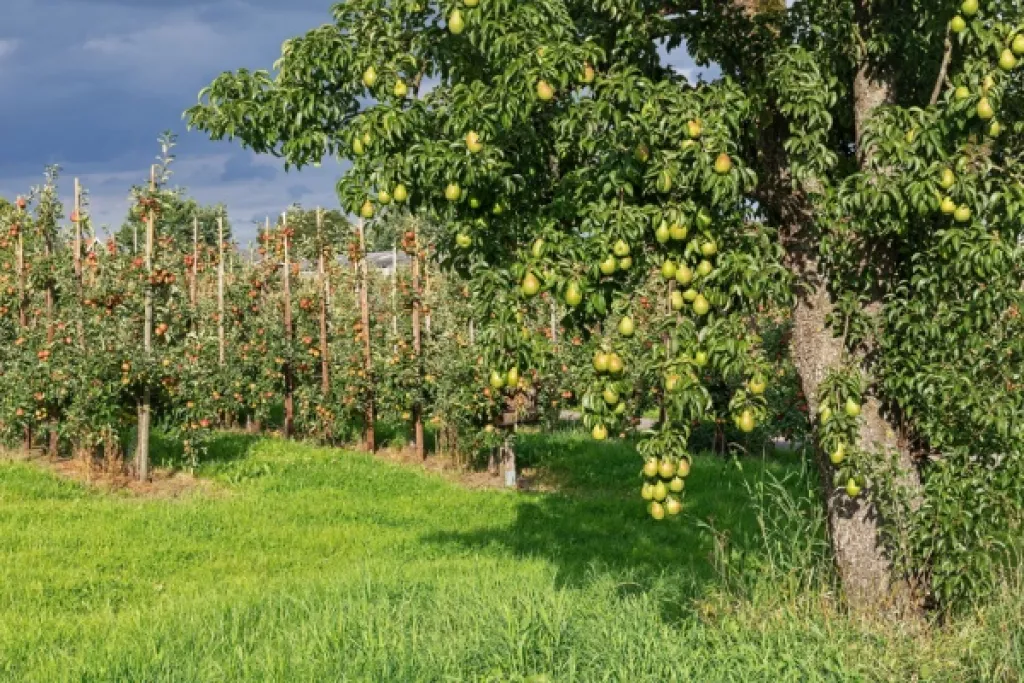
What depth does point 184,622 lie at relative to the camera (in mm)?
6965

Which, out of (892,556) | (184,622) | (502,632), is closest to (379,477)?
(184,622)

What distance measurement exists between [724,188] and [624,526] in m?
6.76

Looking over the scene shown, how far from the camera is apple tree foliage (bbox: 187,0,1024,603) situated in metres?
4.80

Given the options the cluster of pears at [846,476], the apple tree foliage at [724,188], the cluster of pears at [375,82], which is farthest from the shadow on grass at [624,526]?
the cluster of pears at [375,82]

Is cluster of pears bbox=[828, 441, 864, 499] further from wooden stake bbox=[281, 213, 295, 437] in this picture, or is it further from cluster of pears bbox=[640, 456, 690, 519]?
wooden stake bbox=[281, 213, 295, 437]

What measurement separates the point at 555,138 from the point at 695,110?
862 mm

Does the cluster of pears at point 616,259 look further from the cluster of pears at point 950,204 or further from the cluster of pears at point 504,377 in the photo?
the cluster of pears at point 950,204

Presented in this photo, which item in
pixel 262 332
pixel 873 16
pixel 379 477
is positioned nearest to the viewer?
pixel 873 16

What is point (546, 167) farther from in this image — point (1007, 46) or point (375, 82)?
point (1007, 46)

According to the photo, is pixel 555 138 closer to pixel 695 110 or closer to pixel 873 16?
pixel 695 110

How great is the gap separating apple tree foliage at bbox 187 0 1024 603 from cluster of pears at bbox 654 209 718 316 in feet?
0.06

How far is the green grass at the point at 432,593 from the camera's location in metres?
5.71

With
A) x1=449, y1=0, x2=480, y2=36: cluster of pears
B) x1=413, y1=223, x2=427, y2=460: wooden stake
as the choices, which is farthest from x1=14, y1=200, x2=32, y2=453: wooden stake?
x1=449, y1=0, x2=480, y2=36: cluster of pears

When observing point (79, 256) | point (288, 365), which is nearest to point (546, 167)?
point (79, 256)
